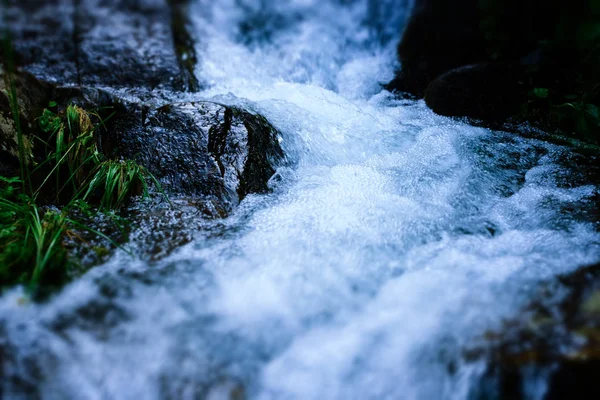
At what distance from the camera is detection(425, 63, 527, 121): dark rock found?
14.0ft

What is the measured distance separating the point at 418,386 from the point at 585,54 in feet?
14.5

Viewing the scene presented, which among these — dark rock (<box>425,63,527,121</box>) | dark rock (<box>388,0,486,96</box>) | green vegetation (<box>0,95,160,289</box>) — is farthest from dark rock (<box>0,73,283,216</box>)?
dark rock (<box>388,0,486,96</box>)

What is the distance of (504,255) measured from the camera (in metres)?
2.17

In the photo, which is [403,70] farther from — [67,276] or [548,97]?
[67,276]

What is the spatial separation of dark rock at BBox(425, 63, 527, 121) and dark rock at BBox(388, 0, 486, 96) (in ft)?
1.89

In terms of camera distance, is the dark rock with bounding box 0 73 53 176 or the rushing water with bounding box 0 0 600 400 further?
the dark rock with bounding box 0 73 53 176

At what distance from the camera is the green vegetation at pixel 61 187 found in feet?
6.89

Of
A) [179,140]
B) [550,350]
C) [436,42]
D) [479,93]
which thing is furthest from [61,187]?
[436,42]

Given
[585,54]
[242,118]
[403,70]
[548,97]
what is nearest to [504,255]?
[242,118]

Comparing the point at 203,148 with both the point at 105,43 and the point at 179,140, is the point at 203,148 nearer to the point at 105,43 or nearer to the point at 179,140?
the point at 179,140

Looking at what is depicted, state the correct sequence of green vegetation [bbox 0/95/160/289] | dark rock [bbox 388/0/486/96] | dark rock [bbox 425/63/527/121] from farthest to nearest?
dark rock [bbox 388/0/486/96], dark rock [bbox 425/63/527/121], green vegetation [bbox 0/95/160/289]

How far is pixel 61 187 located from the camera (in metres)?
2.86

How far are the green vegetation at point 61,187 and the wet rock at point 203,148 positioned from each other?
0.17 metres

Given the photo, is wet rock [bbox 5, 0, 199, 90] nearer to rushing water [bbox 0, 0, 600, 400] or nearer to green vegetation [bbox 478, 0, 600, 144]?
rushing water [bbox 0, 0, 600, 400]
